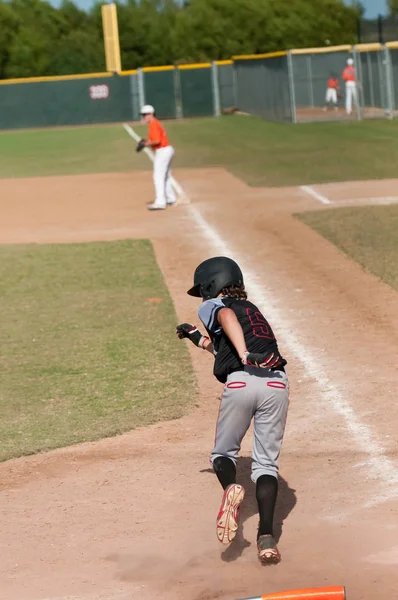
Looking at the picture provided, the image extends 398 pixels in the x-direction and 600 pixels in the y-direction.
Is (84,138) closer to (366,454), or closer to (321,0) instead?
(366,454)

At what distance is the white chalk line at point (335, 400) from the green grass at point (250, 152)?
34.9 feet

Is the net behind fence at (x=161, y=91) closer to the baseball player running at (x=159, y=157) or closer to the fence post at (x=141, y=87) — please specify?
the fence post at (x=141, y=87)

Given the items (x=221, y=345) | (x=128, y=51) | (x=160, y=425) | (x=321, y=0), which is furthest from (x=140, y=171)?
(x=321, y=0)

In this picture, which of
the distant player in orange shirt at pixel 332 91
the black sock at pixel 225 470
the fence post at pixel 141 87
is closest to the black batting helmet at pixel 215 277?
the black sock at pixel 225 470

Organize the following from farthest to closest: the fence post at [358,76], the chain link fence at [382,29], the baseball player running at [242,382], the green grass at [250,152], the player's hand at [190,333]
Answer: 1. the chain link fence at [382,29]
2. the fence post at [358,76]
3. the green grass at [250,152]
4. the player's hand at [190,333]
5. the baseball player running at [242,382]

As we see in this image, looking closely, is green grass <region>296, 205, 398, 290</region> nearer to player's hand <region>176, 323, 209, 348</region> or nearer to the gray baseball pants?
player's hand <region>176, 323, 209, 348</region>

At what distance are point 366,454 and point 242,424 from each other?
160 centimetres

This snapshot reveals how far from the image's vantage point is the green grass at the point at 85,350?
335 inches

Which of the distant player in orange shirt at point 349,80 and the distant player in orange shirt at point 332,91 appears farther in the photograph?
the distant player in orange shirt at point 332,91

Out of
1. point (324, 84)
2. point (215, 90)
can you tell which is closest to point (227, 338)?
point (324, 84)

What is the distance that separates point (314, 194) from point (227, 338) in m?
15.1

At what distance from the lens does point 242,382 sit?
5973 millimetres

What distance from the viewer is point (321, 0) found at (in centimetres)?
9306

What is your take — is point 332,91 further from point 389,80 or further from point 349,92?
point 389,80
